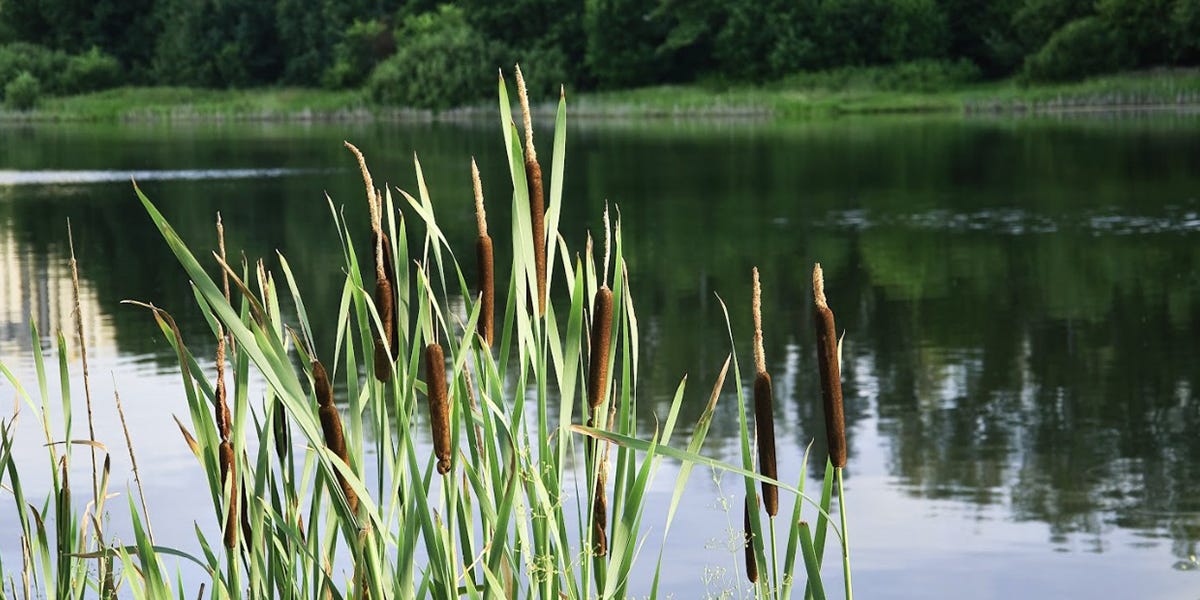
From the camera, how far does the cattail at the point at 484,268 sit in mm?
1718

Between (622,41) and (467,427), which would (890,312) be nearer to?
(467,427)

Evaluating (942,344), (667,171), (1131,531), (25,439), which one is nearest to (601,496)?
(1131,531)

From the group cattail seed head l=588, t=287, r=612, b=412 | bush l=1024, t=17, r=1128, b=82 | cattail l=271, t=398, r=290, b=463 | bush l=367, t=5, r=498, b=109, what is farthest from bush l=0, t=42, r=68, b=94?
cattail seed head l=588, t=287, r=612, b=412

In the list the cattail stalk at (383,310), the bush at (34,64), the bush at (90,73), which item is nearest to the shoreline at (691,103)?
the bush at (90,73)

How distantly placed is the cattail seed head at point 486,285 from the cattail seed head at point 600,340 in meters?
0.11

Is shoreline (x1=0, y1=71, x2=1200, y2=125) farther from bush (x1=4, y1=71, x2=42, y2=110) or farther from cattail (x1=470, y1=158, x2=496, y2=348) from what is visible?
cattail (x1=470, y1=158, x2=496, y2=348)

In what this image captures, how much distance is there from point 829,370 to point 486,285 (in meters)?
0.40

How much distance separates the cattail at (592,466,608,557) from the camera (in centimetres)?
189

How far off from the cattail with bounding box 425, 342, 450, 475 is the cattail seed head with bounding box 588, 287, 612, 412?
6.1 inches

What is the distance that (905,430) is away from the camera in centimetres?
764

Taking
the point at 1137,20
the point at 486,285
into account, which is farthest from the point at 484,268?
the point at 1137,20

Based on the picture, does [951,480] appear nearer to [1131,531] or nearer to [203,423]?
[1131,531]

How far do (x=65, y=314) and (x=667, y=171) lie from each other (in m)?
14.9

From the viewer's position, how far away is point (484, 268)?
184 centimetres
